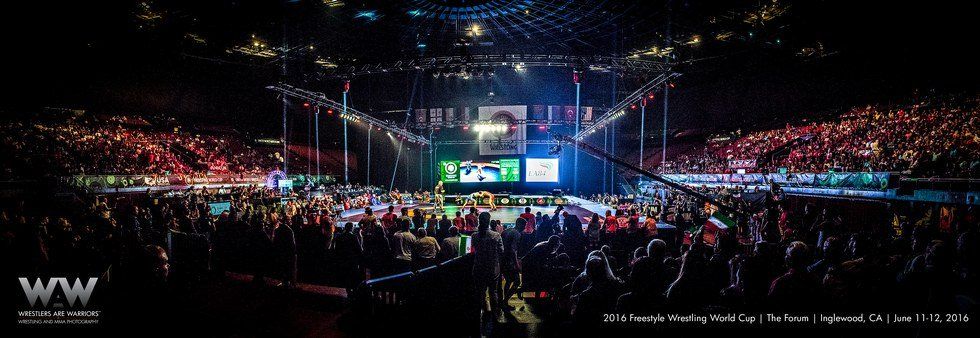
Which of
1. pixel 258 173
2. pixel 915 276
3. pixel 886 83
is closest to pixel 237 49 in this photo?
pixel 258 173

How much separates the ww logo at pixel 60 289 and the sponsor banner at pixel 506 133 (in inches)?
808

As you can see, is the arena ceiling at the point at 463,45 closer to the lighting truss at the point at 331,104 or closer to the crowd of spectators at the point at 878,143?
the lighting truss at the point at 331,104

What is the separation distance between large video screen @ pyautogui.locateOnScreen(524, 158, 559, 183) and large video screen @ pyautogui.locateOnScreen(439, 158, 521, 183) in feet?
2.24

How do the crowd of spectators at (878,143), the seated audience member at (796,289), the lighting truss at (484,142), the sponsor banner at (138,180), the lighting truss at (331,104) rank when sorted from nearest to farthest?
1. the seated audience member at (796,289)
2. the crowd of spectators at (878,143)
3. the lighting truss at (331,104)
4. the sponsor banner at (138,180)
5. the lighting truss at (484,142)

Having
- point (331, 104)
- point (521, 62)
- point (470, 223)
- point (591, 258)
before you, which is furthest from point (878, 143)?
point (331, 104)

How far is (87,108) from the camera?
24.1m

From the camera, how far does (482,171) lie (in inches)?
1005

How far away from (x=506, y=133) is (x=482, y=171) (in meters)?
3.04

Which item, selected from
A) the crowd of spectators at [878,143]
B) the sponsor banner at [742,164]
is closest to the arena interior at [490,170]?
the crowd of spectators at [878,143]

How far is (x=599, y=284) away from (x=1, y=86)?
32245 mm

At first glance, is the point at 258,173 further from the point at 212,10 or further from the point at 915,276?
the point at 915,276

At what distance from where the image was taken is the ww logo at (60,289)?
13.9ft

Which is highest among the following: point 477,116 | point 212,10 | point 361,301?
point 212,10

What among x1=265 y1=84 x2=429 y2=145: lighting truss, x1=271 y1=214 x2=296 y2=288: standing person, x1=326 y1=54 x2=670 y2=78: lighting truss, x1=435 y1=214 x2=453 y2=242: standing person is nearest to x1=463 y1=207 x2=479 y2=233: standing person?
x1=435 y1=214 x2=453 y2=242: standing person
